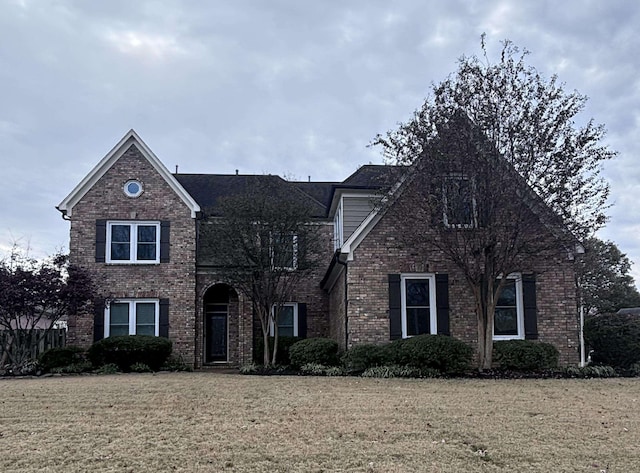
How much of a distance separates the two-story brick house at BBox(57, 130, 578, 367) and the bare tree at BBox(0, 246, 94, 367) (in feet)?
4.81

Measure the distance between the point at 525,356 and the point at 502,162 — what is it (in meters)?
4.61

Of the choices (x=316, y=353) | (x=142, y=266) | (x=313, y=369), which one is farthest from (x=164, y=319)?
(x=313, y=369)

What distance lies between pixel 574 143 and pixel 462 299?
4.78 m

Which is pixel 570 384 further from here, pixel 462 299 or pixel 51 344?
pixel 51 344

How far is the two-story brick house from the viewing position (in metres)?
16.3

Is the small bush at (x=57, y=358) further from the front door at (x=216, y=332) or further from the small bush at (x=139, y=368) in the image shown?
the front door at (x=216, y=332)

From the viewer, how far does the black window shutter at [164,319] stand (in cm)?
1981

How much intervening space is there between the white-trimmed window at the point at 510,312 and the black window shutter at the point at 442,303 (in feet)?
4.28

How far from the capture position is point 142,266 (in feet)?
65.8

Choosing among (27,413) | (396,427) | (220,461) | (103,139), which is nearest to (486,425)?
(396,427)

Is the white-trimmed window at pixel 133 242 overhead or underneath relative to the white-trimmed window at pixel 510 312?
overhead

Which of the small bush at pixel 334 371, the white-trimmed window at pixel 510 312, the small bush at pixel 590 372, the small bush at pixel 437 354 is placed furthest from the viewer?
the white-trimmed window at pixel 510 312

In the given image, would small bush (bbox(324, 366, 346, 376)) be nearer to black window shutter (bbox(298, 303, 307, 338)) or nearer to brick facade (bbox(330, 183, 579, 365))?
brick facade (bbox(330, 183, 579, 365))

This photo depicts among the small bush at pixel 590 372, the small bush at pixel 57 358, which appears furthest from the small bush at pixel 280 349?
the small bush at pixel 590 372
